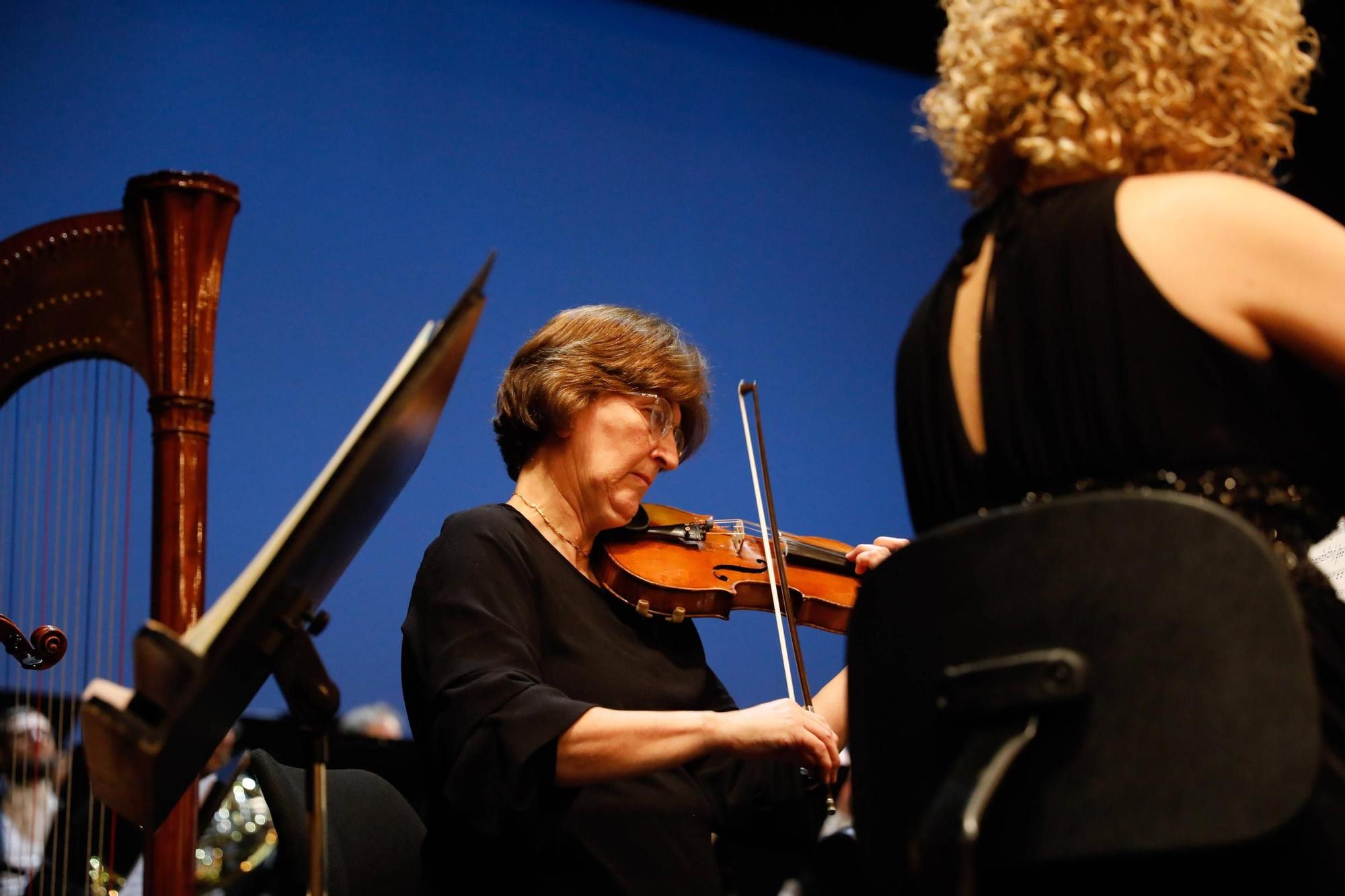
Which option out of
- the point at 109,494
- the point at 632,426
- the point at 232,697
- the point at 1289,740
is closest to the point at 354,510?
the point at 232,697

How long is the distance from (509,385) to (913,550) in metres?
1.15

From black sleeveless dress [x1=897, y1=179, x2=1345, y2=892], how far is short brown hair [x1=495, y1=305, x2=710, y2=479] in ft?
3.01

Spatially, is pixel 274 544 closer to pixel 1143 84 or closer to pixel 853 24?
pixel 1143 84

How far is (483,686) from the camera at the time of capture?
1.47 metres

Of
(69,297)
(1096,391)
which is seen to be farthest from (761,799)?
(69,297)

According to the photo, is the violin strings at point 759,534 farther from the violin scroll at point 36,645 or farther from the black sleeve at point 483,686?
the violin scroll at point 36,645

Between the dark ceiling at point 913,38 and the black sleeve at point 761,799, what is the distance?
7.73 ft

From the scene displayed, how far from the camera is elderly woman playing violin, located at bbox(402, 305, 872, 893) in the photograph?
4.78ft

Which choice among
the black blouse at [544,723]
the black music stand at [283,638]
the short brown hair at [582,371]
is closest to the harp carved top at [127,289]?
the short brown hair at [582,371]

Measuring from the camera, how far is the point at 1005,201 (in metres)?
1.07

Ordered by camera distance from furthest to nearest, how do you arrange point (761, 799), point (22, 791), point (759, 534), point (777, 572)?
point (22, 791) < point (759, 534) < point (777, 572) < point (761, 799)

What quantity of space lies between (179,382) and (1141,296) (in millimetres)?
1820

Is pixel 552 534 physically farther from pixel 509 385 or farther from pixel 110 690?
pixel 110 690

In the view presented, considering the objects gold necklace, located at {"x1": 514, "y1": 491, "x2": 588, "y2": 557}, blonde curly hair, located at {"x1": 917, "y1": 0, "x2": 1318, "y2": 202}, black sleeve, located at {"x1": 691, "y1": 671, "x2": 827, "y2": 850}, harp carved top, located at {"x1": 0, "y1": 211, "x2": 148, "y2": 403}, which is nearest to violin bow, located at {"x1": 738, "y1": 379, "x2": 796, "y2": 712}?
black sleeve, located at {"x1": 691, "y1": 671, "x2": 827, "y2": 850}
